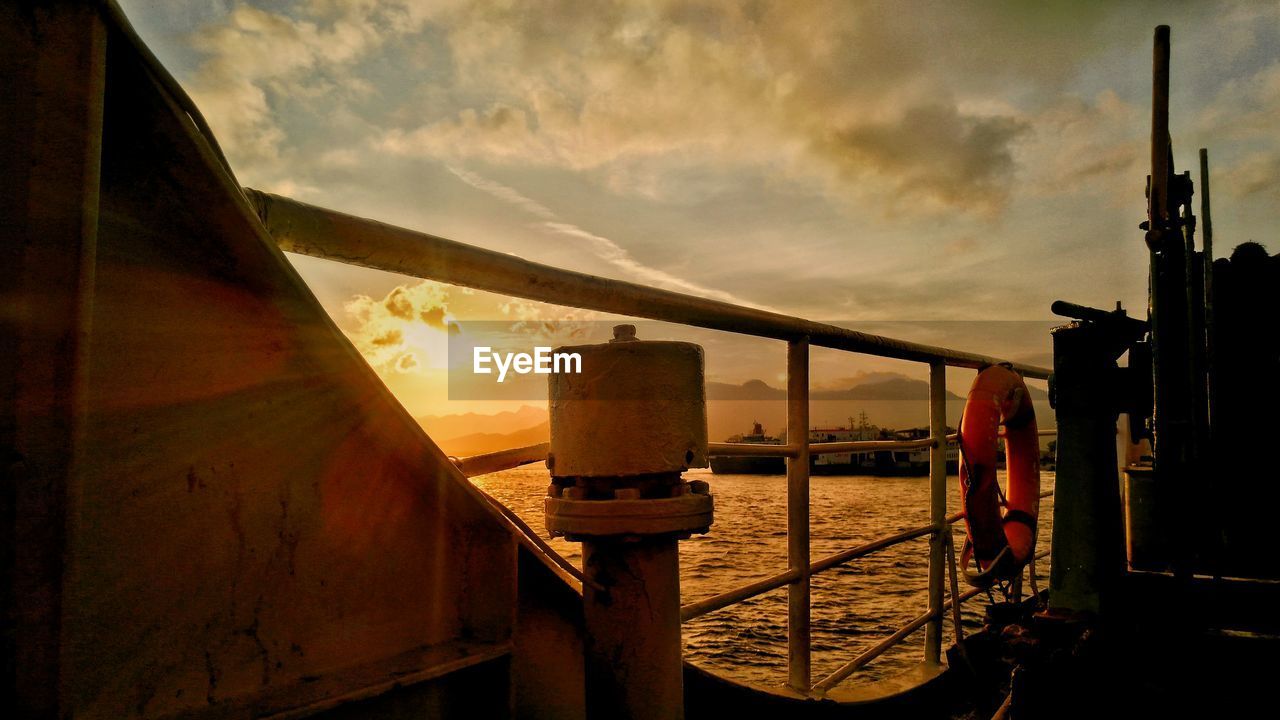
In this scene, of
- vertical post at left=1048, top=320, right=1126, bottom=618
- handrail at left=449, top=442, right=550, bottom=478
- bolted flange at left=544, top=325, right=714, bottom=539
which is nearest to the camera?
bolted flange at left=544, top=325, right=714, bottom=539

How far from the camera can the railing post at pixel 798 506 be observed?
177 cm

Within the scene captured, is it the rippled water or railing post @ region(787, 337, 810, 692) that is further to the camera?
the rippled water

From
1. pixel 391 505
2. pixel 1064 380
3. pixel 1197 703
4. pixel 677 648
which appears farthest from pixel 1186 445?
pixel 391 505

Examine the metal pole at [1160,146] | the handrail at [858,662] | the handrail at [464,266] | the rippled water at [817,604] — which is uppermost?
the metal pole at [1160,146]

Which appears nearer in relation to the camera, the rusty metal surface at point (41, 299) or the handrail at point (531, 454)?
the rusty metal surface at point (41, 299)

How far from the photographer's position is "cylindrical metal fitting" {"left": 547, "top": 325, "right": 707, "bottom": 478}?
1.00m

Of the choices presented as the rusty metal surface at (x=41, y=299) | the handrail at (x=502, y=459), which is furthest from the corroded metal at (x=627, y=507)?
the rusty metal surface at (x=41, y=299)

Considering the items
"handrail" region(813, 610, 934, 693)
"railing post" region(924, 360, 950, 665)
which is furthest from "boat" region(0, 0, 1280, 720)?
"railing post" region(924, 360, 950, 665)

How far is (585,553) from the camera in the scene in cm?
106

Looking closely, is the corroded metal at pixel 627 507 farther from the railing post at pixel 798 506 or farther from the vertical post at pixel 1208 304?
the vertical post at pixel 1208 304

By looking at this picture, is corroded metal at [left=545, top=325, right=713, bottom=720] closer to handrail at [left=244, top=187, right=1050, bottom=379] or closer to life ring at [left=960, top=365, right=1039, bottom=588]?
handrail at [left=244, top=187, right=1050, bottom=379]

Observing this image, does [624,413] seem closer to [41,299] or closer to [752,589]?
[41,299]

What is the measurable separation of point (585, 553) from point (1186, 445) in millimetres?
2109

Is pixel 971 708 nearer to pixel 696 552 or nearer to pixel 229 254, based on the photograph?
pixel 229 254
